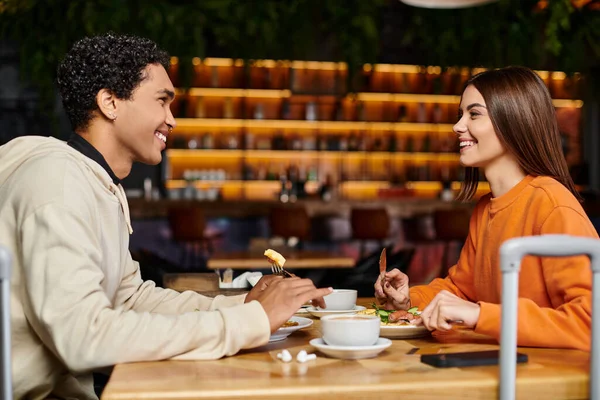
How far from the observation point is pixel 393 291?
208 centimetres

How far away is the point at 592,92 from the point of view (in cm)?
570

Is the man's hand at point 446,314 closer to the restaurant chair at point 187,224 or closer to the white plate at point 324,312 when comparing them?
the white plate at point 324,312

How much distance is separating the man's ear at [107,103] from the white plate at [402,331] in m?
0.81

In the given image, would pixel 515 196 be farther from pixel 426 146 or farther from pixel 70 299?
pixel 426 146

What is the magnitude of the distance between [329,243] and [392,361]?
696cm

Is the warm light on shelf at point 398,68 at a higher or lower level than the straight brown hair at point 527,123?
higher

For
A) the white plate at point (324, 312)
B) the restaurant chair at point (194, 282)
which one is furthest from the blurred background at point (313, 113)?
the white plate at point (324, 312)

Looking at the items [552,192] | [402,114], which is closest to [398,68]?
[402,114]

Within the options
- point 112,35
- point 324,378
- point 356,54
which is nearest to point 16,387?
point 324,378

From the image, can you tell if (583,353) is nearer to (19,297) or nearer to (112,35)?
(19,297)

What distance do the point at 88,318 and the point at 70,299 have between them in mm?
53

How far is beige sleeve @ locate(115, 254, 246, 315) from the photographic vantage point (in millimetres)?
1978

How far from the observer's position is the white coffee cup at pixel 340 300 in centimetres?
201

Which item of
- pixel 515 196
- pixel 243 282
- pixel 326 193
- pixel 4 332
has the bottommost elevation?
pixel 326 193
